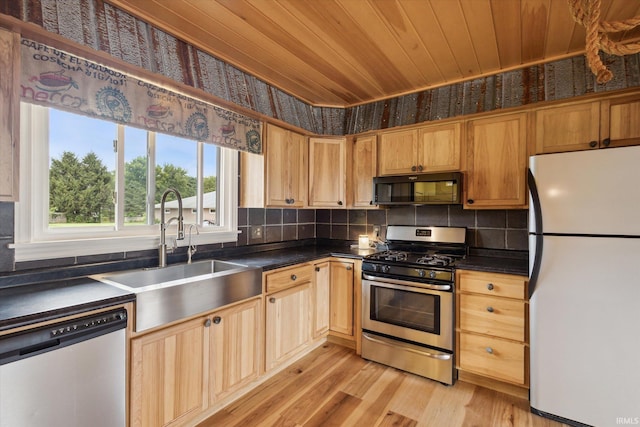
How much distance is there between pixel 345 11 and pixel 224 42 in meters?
0.88

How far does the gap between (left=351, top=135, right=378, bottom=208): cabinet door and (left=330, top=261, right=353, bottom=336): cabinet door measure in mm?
679

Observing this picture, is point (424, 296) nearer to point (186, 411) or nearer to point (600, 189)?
point (600, 189)

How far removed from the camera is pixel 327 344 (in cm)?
283

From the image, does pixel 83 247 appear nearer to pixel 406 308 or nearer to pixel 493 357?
pixel 406 308

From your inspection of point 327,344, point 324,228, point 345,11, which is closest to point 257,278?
point 327,344

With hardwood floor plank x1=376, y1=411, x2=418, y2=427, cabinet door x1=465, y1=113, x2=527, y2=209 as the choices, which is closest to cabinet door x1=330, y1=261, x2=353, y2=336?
hardwood floor plank x1=376, y1=411, x2=418, y2=427

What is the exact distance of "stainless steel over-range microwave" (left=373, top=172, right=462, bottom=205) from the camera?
95.2 inches

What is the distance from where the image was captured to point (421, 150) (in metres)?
2.62

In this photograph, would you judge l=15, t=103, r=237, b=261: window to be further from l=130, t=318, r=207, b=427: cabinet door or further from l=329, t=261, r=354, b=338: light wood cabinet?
l=329, t=261, r=354, b=338: light wood cabinet

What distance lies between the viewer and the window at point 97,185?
5.03 ft

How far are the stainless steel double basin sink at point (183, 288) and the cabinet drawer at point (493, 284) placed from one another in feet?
4.99

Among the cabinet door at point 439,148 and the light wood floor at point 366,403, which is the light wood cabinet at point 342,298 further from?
the cabinet door at point 439,148

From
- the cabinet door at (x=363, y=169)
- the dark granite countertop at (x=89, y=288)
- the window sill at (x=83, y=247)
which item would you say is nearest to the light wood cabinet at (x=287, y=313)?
the dark granite countertop at (x=89, y=288)

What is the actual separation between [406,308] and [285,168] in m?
1.61
